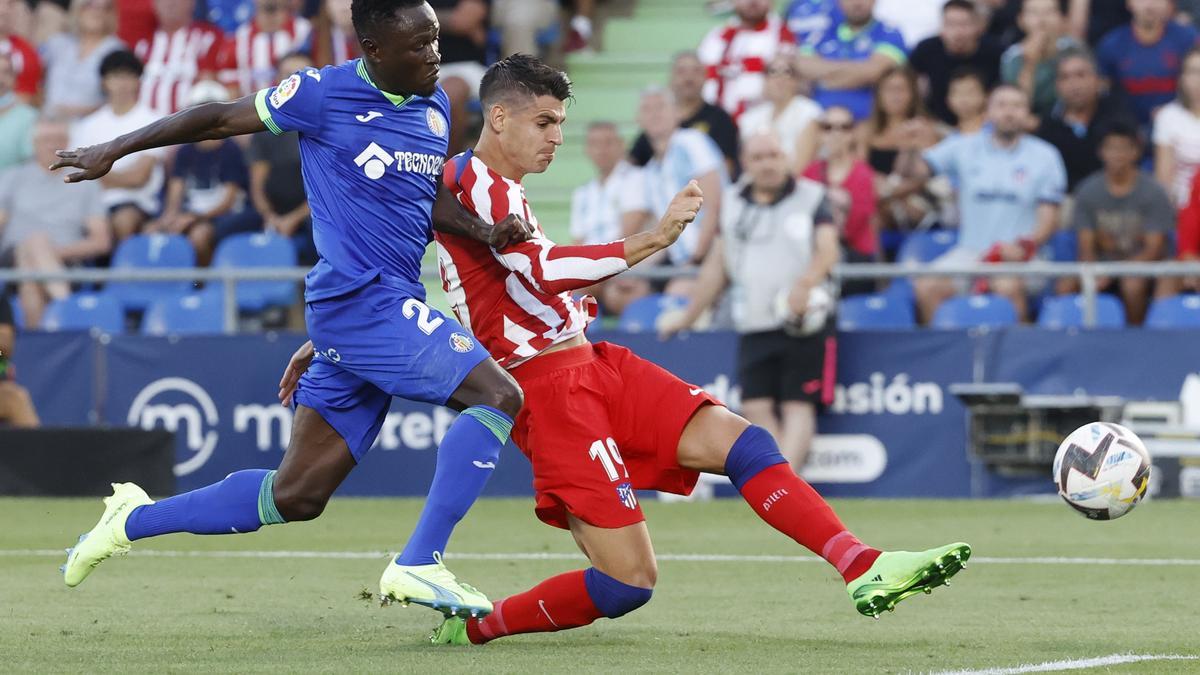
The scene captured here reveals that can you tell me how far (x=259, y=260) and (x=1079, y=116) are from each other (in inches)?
268

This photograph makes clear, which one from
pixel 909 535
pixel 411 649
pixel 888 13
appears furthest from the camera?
pixel 888 13

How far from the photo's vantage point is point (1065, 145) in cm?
1462

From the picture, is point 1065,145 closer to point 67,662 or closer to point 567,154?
point 567,154

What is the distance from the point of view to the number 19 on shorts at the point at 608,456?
21.1 ft

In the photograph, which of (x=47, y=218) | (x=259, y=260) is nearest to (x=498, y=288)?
(x=259, y=260)

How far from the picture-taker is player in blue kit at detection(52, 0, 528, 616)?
6480 mm

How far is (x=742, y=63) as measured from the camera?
16.4m

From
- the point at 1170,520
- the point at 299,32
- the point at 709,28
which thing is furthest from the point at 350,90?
the point at 709,28

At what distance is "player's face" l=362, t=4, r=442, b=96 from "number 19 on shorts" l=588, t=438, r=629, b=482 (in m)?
1.44

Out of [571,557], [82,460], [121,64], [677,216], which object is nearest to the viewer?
[677,216]

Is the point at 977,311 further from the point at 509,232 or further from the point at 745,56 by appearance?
the point at 509,232

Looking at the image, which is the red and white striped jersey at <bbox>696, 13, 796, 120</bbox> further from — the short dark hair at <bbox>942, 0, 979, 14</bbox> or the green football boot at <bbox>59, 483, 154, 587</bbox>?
the green football boot at <bbox>59, 483, 154, 587</bbox>

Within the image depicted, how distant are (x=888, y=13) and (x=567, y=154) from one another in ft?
10.9

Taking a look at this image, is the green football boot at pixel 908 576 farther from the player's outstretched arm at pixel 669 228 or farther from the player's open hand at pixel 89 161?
the player's open hand at pixel 89 161
